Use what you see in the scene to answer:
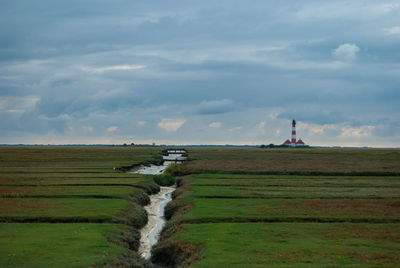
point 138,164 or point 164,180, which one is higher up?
point 138,164

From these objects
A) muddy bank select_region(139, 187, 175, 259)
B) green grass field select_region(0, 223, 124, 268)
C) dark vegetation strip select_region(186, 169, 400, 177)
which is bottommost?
muddy bank select_region(139, 187, 175, 259)

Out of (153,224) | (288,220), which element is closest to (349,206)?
(288,220)

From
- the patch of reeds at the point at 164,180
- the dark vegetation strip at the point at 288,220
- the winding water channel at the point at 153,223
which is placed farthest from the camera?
the patch of reeds at the point at 164,180

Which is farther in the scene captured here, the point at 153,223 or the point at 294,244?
Answer: the point at 153,223

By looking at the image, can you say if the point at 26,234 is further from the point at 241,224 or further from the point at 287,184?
the point at 287,184

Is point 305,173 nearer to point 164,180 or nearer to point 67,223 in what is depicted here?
point 164,180

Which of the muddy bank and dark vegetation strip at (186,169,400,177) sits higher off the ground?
dark vegetation strip at (186,169,400,177)

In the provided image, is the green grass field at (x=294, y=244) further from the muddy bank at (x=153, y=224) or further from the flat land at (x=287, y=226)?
the muddy bank at (x=153, y=224)

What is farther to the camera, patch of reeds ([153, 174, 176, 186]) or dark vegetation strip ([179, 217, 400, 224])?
patch of reeds ([153, 174, 176, 186])

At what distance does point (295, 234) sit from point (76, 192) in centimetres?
2587

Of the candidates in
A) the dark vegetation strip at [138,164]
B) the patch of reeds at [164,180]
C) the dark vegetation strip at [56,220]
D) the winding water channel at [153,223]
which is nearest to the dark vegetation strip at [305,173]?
the patch of reeds at [164,180]

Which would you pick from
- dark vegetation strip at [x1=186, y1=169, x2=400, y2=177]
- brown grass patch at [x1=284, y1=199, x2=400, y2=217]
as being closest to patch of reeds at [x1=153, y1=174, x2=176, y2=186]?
dark vegetation strip at [x1=186, y1=169, x2=400, y2=177]

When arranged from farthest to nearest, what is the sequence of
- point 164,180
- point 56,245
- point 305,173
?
point 305,173 < point 164,180 < point 56,245

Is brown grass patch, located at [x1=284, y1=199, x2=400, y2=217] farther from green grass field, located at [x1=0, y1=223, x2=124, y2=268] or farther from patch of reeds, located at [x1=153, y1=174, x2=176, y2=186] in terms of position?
patch of reeds, located at [x1=153, y1=174, x2=176, y2=186]
